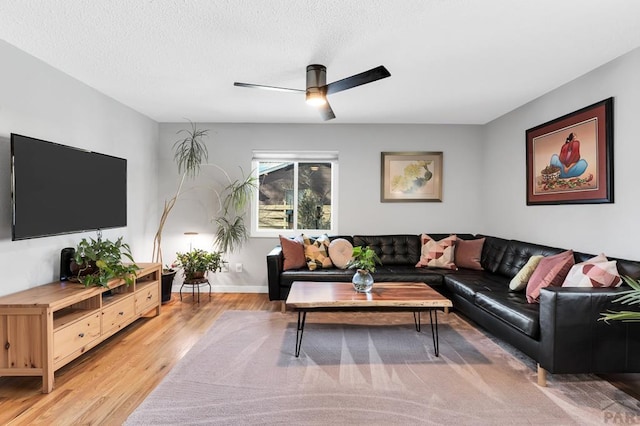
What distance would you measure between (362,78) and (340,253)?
232 cm

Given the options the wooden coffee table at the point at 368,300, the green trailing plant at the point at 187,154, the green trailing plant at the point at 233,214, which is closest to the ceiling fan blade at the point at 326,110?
the wooden coffee table at the point at 368,300

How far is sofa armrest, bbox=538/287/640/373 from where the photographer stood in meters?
2.28

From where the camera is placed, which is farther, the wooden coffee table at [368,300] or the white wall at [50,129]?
the wooden coffee table at [368,300]

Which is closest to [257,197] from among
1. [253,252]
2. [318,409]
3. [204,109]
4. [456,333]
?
[253,252]

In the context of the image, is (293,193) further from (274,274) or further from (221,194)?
(274,274)

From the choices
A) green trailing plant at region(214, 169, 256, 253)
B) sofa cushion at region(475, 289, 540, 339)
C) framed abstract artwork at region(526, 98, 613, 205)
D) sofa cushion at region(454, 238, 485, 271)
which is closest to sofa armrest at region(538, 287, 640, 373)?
sofa cushion at region(475, 289, 540, 339)

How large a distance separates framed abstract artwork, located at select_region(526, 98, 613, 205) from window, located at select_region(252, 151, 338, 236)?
8.47 feet

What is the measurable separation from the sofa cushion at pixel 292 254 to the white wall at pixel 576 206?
2685 mm

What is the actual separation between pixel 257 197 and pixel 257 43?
9.32 feet

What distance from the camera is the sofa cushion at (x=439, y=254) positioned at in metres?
4.39

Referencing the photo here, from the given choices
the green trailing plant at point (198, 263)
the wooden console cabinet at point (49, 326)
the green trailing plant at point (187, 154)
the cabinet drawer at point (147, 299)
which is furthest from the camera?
the green trailing plant at point (187, 154)

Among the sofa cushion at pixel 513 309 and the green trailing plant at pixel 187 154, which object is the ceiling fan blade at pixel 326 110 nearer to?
the sofa cushion at pixel 513 309

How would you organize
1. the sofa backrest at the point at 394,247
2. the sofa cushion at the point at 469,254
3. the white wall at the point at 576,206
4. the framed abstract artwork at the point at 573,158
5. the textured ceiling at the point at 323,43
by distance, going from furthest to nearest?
the sofa backrest at the point at 394,247 < the sofa cushion at the point at 469,254 < the framed abstract artwork at the point at 573,158 < the white wall at the point at 576,206 < the textured ceiling at the point at 323,43

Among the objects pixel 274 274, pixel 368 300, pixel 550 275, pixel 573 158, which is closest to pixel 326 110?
pixel 368 300
